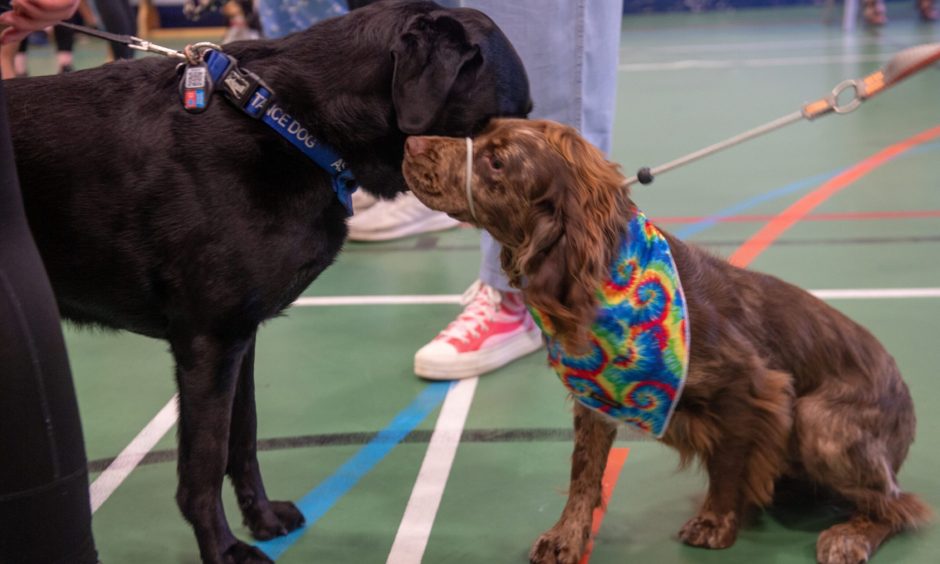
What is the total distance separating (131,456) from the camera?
312 centimetres

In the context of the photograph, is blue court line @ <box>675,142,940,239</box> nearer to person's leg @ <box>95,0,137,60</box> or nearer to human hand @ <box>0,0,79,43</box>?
person's leg @ <box>95,0,137,60</box>

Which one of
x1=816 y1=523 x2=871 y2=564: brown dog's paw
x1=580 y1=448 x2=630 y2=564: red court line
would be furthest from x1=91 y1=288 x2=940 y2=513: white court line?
x1=816 y1=523 x2=871 y2=564: brown dog's paw

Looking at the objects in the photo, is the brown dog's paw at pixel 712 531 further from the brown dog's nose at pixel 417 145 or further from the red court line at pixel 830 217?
the red court line at pixel 830 217

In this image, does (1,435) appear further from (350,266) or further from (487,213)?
(350,266)

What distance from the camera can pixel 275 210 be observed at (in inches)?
86.2

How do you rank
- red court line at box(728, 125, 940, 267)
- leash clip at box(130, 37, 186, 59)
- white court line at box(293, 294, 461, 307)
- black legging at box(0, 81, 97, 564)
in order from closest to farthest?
1. black legging at box(0, 81, 97, 564)
2. leash clip at box(130, 37, 186, 59)
3. white court line at box(293, 294, 461, 307)
4. red court line at box(728, 125, 940, 267)

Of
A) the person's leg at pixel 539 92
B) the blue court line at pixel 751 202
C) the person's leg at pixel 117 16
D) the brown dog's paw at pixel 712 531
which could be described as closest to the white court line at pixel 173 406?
the person's leg at pixel 539 92

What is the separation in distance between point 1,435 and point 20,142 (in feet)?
2.76

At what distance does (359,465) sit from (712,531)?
3.34 feet

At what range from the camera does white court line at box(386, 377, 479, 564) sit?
8.46ft

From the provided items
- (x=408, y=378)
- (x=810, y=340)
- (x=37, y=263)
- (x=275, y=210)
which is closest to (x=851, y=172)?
(x=408, y=378)

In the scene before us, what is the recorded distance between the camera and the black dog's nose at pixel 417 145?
7.20 ft

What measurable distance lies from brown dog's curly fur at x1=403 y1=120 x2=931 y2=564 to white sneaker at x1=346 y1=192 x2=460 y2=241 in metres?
2.77

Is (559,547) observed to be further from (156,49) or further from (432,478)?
(156,49)
